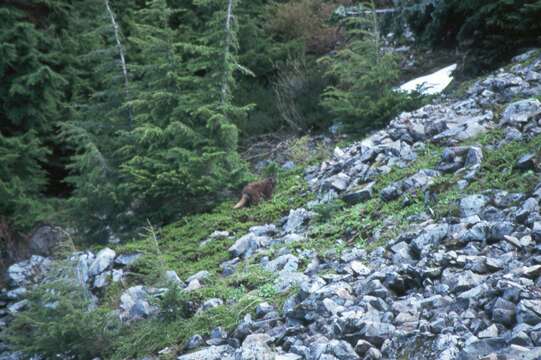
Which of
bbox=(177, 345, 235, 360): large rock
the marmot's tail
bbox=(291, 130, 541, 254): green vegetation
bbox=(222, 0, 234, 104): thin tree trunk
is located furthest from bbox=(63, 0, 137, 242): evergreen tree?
bbox=(177, 345, 235, 360): large rock

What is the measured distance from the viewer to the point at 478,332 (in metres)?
3.88

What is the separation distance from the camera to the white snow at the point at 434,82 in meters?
10.8

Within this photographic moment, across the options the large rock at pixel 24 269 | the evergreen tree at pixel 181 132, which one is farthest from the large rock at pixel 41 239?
the evergreen tree at pixel 181 132

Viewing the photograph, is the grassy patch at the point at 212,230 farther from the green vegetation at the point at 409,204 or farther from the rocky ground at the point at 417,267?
the green vegetation at the point at 409,204

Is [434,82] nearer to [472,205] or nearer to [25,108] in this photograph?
[472,205]

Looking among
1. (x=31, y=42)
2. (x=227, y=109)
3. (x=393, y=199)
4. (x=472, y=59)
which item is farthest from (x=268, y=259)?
(x=31, y=42)

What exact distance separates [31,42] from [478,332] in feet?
40.3

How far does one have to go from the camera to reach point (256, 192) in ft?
30.1

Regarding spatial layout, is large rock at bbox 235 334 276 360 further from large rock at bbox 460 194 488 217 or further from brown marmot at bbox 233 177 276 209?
brown marmot at bbox 233 177 276 209

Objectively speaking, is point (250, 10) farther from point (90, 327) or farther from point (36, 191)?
point (90, 327)

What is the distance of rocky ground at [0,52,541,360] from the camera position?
4.02 metres

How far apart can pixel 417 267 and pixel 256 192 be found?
4.51 metres

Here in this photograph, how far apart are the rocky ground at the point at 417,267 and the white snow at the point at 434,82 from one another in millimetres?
1951

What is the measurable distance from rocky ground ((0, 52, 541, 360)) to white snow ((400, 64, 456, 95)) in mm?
1951
